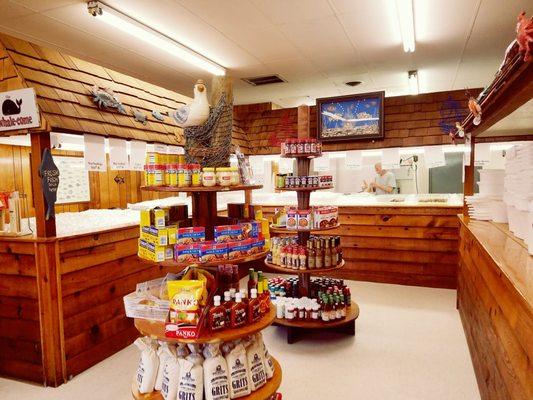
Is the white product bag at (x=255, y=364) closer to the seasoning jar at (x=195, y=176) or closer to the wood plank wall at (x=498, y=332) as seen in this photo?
the seasoning jar at (x=195, y=176)

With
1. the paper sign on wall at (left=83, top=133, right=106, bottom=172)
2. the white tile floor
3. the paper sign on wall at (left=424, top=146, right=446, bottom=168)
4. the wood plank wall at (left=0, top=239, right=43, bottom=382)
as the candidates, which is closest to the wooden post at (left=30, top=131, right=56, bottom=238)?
the wood plank wall at (left=0, top=239, right=43, bottom=382)

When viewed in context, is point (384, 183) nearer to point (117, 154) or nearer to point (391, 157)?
point (391, 157)

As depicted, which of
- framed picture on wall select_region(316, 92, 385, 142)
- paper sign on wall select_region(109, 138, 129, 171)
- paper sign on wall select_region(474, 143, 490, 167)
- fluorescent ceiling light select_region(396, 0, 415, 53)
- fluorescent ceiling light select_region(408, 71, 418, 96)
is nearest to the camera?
paper sign on wall select_region(109, 138, 129, 171)

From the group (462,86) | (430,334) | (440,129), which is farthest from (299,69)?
(430,334)

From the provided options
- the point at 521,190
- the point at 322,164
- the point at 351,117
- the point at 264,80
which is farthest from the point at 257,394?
the point at 264,80

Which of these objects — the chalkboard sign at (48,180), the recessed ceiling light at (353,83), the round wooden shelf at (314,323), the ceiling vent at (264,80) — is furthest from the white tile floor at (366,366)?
the recessed ceiling light at (353,83)

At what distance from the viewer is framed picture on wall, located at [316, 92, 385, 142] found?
606cm

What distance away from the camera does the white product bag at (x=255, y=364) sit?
7.02ft

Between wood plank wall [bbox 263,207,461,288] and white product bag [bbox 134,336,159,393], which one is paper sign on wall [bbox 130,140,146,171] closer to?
white product bag [bbox 134,336,159,393]

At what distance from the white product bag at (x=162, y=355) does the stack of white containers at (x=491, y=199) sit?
3079 mm

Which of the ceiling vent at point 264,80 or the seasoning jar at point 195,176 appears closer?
the seasoning jar at point 195,176

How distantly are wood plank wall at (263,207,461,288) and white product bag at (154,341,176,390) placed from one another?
13.6ft

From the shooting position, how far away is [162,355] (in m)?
2.12

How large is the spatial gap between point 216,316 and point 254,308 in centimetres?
26
